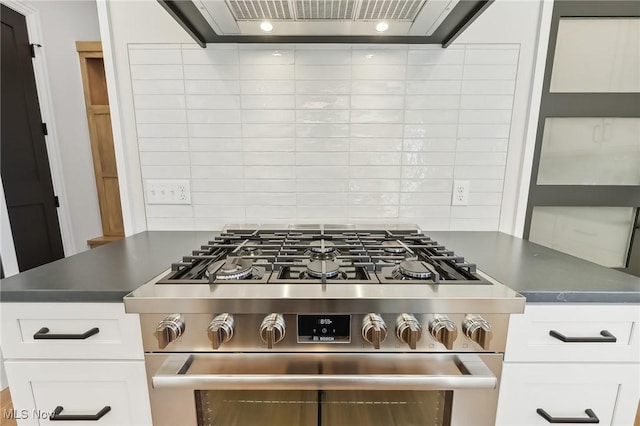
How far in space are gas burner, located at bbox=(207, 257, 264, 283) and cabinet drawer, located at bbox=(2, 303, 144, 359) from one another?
219 mm

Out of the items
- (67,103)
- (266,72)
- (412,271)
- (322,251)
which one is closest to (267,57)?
(266,72)

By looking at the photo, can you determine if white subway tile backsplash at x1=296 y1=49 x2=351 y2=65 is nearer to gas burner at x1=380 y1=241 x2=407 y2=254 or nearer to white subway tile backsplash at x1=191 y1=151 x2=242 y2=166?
white subway tile backsplash at x1=191 y1=151 x2=242 y2=166

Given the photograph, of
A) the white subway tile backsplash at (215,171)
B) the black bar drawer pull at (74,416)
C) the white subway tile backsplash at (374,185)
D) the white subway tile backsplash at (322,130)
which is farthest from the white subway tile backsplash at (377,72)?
the black bar drawer pull at (74,416)

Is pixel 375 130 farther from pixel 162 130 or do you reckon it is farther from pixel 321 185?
pixel 162 130

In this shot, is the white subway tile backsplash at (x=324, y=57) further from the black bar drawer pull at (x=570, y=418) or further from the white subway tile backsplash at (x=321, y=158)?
the black bar drawer pull at (x=570, y=418)

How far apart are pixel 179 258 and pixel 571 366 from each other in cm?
120

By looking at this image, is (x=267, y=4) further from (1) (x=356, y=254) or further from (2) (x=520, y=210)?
(2) (x=520, y=210)

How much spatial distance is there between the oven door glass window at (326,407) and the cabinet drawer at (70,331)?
0.83 feet

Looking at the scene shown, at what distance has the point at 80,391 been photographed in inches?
29.5

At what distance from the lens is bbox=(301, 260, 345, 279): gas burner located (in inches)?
28.8

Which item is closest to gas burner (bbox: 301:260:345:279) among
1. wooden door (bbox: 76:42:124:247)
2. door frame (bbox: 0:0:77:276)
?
wooden door (bbox: 76:42:124:247)

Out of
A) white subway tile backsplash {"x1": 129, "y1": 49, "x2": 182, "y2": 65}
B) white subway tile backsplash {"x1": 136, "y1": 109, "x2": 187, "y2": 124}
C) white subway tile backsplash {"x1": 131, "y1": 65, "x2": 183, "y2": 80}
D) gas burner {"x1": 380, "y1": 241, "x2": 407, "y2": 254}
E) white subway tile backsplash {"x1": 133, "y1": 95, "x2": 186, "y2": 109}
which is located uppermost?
white subway tile backsplash {"x1": 129, "y1": 49, "x2": 182, "y2": 65}

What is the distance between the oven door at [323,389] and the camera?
0.65 m

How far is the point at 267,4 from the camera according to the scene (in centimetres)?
86
